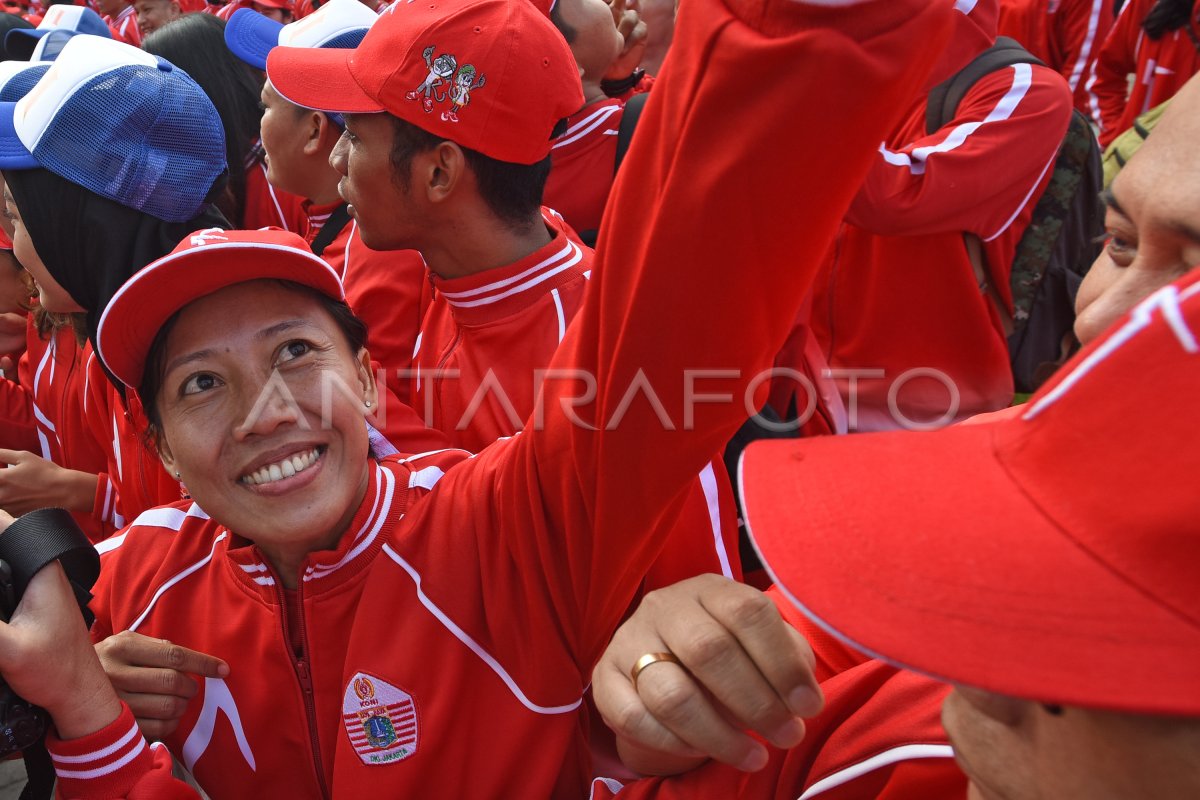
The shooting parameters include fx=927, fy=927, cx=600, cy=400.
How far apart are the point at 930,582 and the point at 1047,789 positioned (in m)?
0.20

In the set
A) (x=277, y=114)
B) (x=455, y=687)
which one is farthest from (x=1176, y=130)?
(x=277, y=114)

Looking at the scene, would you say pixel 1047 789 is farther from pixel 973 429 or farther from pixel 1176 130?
pixel 1176 130

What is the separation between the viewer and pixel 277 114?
293cm

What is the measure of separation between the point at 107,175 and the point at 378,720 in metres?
1.46

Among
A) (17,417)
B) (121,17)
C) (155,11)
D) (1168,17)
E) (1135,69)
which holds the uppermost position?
(1168,17)

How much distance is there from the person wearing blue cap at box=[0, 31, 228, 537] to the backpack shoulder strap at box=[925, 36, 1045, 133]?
1938 millimetres

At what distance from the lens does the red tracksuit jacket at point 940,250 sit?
239cm

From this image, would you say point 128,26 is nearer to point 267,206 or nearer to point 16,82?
point 267,206

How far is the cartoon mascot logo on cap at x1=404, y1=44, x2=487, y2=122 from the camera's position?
6.77ft

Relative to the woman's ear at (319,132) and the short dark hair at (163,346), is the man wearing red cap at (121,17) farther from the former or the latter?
the short dark hair at (163,346)

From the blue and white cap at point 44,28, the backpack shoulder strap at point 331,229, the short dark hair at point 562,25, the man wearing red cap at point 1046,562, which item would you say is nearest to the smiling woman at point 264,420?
the man wearing red cap at point 1046,562

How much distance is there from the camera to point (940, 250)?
2562 millimetres

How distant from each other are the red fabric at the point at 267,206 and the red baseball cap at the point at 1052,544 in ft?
11.2

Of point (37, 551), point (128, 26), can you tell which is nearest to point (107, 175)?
point (37, 551)
